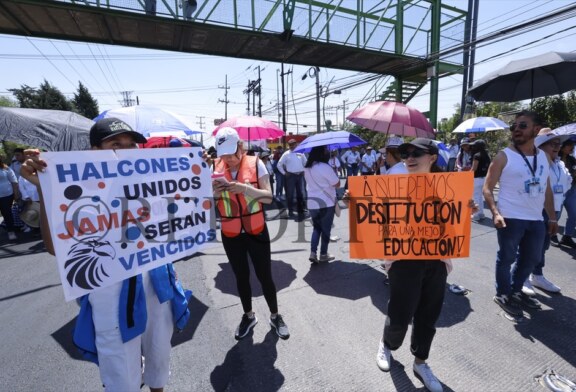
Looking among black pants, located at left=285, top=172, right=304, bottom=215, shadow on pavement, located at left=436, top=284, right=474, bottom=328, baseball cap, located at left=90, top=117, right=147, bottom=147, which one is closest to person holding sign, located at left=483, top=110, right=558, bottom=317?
shadow on pavement, located at left=436, top=284, right=474, bottom=328

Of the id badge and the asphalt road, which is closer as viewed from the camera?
the asphalt road

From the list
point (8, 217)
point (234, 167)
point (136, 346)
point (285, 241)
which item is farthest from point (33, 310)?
point (8, 217)

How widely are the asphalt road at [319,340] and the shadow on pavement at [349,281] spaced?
14mm

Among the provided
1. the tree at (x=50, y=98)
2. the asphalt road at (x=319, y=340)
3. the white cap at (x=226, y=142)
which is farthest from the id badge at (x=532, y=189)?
the tree at (x=50, y=98)

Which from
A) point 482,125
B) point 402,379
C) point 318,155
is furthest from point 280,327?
point 482,125

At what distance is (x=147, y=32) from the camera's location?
9031 millimetres

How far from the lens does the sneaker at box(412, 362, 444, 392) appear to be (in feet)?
6.98

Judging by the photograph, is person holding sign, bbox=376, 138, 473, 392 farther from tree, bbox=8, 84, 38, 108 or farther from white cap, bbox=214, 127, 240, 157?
tree, bbox=8, 84, 38, 108

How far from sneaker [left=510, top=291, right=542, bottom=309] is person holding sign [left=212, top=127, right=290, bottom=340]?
95.8 inches

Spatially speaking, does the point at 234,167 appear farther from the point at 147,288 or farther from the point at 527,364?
the point at 527,364

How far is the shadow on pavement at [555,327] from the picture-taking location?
2539 mm

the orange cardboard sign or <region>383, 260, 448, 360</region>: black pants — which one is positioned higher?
the orange cardboard sign

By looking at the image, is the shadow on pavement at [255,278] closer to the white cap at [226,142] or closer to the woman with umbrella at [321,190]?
the woman with umbrella at [321,190]

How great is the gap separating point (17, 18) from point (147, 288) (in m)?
10.2
